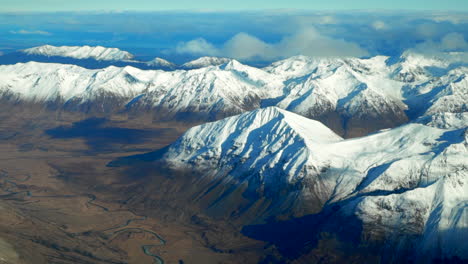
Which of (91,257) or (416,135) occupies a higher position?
(416,135)

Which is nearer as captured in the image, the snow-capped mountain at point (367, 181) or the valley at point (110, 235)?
the valley at point (110, 235)

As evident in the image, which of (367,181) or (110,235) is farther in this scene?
(367,181)

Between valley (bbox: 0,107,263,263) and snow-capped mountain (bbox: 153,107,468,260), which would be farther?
snow-capped mountain (bbox: 153,107,468,260)

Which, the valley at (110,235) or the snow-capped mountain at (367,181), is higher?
the snow-capped mountain at (367,181)

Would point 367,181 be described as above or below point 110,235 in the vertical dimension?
above

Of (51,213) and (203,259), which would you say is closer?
(203,259)

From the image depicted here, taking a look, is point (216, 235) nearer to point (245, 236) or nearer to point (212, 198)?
point (245, 236)

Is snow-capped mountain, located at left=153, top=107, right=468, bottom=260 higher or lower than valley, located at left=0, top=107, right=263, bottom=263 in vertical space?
higher

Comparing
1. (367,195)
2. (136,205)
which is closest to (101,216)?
(136,205)
